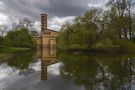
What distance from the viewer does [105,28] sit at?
2050 inches

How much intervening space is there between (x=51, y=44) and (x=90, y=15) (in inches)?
2994

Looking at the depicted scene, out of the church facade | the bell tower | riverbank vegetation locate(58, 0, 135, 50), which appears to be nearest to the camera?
riverbank vegetation locate(58, 0, 135, 50)

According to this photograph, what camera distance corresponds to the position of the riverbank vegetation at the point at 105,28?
51969mm

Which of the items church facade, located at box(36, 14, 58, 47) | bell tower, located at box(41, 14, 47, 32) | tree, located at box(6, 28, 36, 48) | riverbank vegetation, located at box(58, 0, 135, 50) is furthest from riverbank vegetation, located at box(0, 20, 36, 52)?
bell tower, located at box(41, 14, 47, 32)

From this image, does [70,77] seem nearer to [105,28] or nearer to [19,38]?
[105,28]

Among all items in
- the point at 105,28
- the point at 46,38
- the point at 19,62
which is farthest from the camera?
the point at 46,38

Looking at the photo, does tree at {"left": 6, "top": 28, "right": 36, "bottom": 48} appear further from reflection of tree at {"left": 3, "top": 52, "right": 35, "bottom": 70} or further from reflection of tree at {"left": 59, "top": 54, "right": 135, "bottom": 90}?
reflection of tree at {"left": 59, "top": 54, "right": 135, "bottom": 90}

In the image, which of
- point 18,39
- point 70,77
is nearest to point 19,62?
point 70,77

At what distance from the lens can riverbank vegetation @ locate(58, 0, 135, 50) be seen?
51969 mm

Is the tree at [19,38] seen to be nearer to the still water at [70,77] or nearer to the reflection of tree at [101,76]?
the still water at [70,77]

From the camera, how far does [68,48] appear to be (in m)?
59.5

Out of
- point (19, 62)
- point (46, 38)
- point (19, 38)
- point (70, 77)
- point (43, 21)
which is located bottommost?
point (19, 62)

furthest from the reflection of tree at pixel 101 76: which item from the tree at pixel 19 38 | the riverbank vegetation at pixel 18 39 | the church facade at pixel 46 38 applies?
the church facade at pixel 46 38

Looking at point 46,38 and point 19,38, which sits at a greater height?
point 46,38
